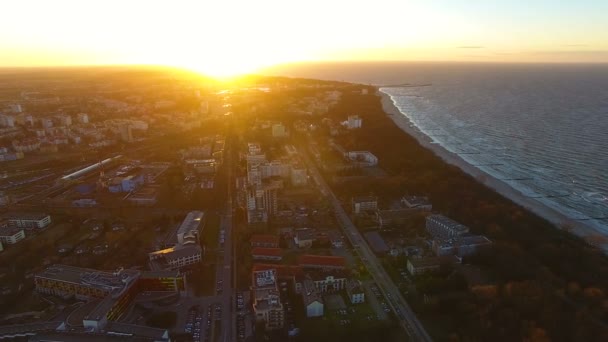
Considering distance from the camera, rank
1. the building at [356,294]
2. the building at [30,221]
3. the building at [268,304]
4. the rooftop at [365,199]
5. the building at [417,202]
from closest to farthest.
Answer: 1. the building at [268,304]
2. the building at [356,294]
3. the building at [30,221]
4. the building at [417,202]
5. the rooftop at [365,199]

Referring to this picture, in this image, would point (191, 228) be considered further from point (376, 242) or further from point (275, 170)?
point (275, 170)

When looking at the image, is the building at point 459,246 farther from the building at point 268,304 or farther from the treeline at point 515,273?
the building at point 268,304

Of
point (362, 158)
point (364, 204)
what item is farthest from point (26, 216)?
point (362, 158)

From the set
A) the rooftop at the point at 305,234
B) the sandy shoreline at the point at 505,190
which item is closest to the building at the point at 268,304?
the rooftop at the point at 305,234

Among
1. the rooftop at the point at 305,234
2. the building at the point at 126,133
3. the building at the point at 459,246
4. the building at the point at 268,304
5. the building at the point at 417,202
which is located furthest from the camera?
the building at the point at 126,133

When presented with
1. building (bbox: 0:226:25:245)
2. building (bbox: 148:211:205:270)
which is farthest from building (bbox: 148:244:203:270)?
building (bbox: 0:226:25:245)

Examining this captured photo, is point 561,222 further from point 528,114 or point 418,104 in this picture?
point 418,104
